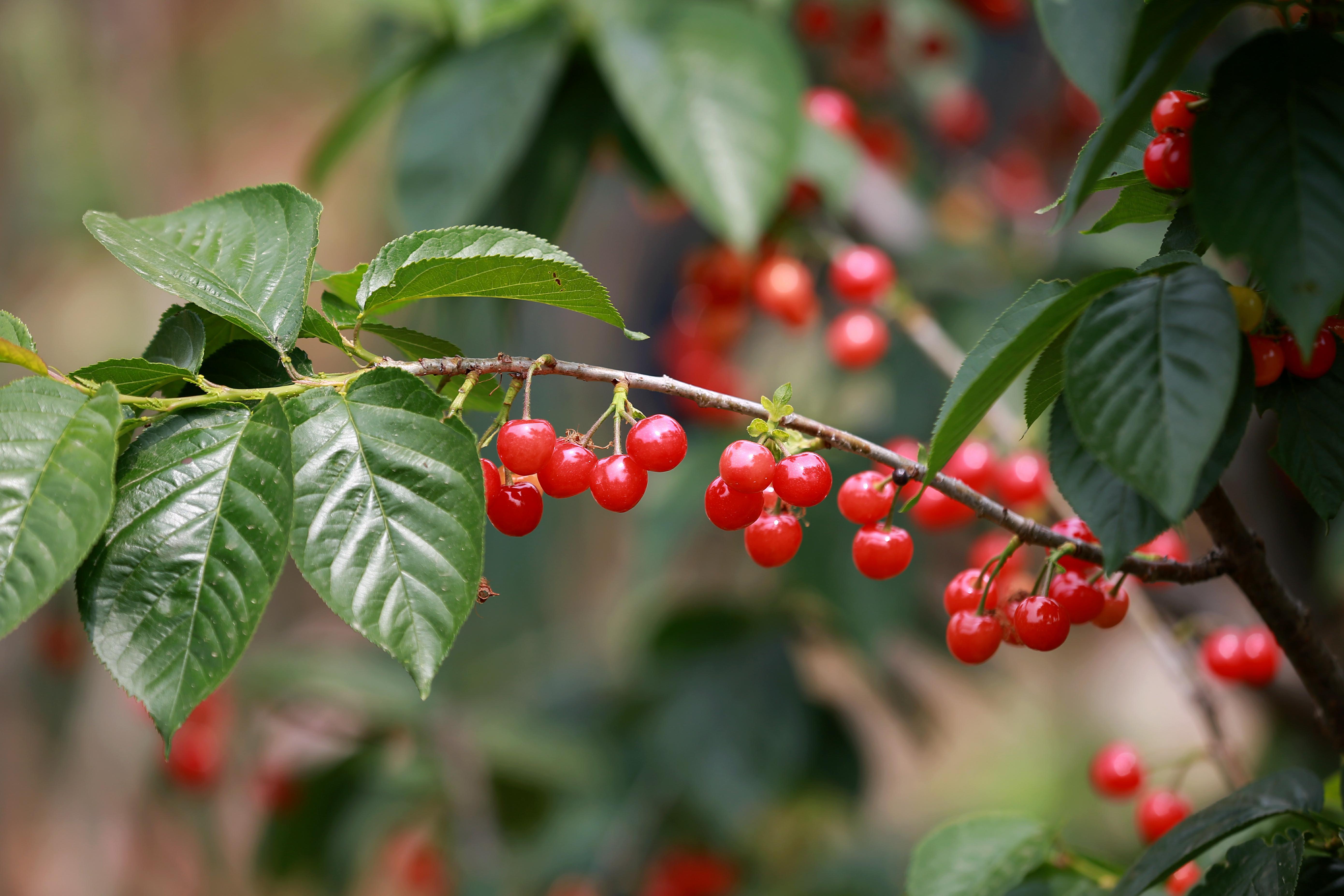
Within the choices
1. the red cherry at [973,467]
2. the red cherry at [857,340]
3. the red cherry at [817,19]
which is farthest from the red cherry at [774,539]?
the red cherry at [817,19]

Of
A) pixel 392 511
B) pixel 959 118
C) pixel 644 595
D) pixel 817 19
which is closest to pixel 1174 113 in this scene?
pixel 392 511

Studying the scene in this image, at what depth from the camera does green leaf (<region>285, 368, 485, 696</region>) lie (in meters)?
0.33

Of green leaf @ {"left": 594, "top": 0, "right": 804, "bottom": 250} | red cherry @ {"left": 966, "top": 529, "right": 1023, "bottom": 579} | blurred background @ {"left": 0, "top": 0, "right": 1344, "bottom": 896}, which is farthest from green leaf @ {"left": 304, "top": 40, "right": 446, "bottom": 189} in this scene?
red cherry @ {"left": 966, "top": 529, "right": 1023, "bottom": 579}

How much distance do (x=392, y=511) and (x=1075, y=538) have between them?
1.00ft

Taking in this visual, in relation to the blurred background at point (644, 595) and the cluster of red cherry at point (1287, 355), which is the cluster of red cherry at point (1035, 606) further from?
the blurred background at point (644, 595)

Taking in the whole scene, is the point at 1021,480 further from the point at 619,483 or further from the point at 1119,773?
the point at 619,483

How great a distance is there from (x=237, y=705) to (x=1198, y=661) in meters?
1.17

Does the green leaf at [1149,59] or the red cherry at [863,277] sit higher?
the green leaf at [1149,59]

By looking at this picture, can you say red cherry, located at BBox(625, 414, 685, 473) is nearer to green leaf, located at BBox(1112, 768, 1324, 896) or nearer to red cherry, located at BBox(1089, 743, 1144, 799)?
green leaf, located at BBox(1112, 768, 1324, 896)

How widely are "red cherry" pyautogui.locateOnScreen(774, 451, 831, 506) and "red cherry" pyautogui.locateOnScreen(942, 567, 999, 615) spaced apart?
0.33 feet

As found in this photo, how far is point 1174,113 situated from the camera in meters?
0.36

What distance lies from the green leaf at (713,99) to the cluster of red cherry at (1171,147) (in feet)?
1.26

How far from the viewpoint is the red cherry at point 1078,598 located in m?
0.40

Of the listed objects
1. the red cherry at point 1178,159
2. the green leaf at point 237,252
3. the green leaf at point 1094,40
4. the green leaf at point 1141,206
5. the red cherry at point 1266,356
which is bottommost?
the green leaf at point 237,252
